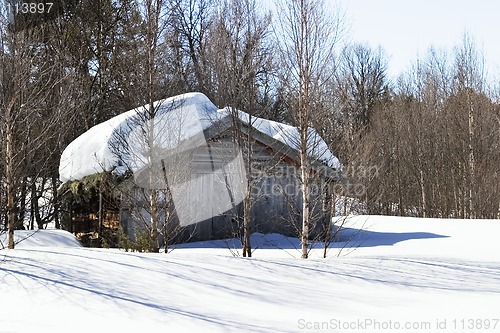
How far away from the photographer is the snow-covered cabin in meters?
12.9

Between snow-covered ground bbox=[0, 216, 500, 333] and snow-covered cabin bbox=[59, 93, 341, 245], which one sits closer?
snow-covered ground bbox=[0, 216, 500, 333]

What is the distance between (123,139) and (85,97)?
33.3ft

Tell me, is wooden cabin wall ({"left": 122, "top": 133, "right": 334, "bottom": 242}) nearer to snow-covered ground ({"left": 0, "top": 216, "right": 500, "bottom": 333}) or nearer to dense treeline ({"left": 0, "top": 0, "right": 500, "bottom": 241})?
dense treeline ({"left": 0, "top": 0, "right": 500, "bottom": 241})

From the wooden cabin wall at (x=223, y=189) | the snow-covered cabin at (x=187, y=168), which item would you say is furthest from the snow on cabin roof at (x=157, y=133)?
the wooden cabin wall at (x=223, y=189)

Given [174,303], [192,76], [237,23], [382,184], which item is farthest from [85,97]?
[174,303]

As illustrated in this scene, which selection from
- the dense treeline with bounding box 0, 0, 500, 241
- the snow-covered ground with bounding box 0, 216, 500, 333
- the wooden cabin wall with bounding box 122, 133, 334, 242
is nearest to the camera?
the snow-covered ground with bounding box 0, 216, 500, 333

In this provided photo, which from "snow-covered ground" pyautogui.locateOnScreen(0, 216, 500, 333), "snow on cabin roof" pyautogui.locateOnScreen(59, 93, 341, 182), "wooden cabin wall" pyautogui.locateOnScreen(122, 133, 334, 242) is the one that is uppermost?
"snow on cabin roof" pyautogui.locateOnScreen(59, 93, 341, 182)

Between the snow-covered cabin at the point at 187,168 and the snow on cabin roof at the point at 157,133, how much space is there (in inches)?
1.1

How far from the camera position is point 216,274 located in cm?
755

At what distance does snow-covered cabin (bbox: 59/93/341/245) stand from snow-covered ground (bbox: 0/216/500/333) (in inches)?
156

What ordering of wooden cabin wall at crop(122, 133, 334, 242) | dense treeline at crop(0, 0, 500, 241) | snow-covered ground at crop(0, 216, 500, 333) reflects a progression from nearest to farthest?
snow-covered ground at crop(0, 216, 500, 333) < dense treeline at crop(0, 0, 500, 241) < wooden cabin wall at crop(122, 133, 334, 242)

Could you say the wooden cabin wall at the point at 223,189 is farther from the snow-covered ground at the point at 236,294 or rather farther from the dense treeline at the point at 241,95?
the snow-covered ground at the point at 236,294

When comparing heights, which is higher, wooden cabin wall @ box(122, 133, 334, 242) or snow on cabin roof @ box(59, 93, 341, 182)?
snow on cabin roof @ box(59, 93, 341, 182)

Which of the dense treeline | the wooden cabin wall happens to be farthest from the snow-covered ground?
the wooden cabin wall
